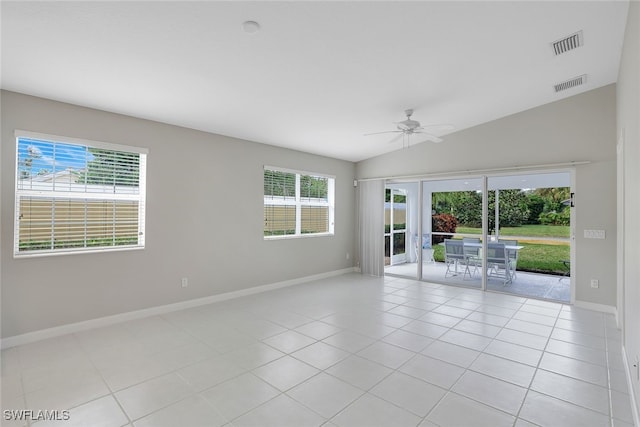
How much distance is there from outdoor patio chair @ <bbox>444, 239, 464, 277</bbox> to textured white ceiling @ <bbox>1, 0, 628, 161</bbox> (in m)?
2.69

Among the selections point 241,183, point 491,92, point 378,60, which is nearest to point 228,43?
point 378,60

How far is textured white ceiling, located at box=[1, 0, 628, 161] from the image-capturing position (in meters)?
2.30

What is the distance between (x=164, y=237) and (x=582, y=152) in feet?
19.7

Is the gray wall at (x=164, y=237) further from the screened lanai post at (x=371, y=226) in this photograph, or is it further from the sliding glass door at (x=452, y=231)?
the sliding glass door at (x=452, y=231)

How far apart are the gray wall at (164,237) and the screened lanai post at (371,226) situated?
4.51 ft

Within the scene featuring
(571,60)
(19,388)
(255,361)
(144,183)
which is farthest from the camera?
(144,183)

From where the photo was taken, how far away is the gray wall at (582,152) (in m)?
4.38

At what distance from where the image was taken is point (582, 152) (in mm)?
4582

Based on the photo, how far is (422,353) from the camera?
3.04 m

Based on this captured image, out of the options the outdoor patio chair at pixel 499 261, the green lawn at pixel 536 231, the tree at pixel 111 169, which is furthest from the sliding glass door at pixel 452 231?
the tree at pixel 111 169

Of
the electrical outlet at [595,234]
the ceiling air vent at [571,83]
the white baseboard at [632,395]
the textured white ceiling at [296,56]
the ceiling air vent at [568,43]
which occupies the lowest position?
the white baseboard at [632,395]

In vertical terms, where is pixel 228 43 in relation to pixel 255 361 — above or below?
above

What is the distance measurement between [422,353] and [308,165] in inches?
161

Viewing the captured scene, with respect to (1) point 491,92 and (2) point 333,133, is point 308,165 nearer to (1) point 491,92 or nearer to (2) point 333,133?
(2) point 333,133
